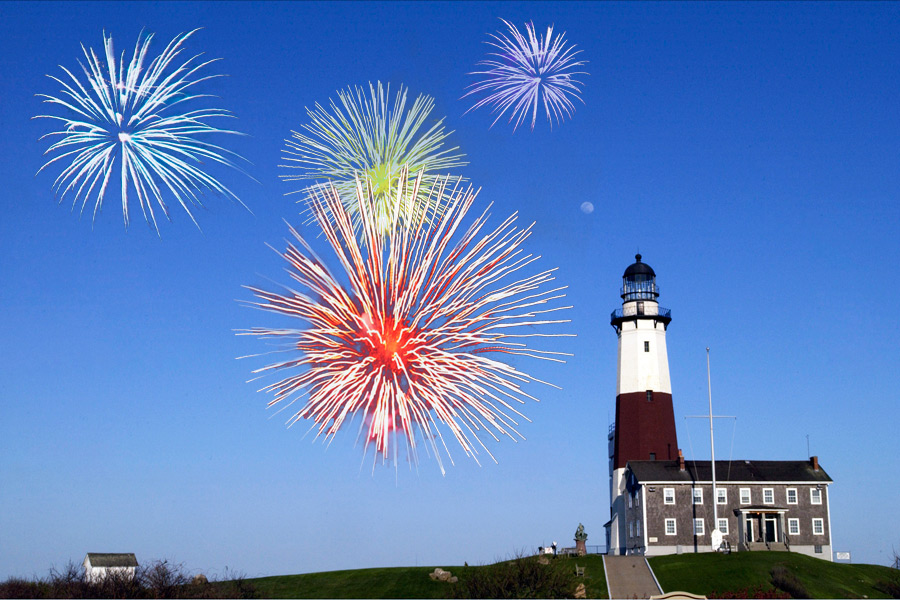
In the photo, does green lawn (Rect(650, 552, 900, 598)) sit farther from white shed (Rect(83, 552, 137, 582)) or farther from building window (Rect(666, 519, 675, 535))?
white shed (Rect(83, 552, 137, 582))

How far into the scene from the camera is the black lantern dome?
82188mm

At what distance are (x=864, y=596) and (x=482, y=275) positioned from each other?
127 feet

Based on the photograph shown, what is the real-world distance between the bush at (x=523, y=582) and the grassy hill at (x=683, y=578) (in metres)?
5.51

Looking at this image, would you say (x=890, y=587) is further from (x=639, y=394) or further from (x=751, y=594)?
(x=639, y=394)

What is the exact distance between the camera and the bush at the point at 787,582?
52656 mm

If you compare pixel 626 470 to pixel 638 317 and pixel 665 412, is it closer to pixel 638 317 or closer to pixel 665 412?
pixel 665 412

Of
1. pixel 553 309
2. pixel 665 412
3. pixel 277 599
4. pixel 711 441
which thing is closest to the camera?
pixel 553 309

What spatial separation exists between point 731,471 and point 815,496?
658cm

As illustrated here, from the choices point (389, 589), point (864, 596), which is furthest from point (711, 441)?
point (389, 589)

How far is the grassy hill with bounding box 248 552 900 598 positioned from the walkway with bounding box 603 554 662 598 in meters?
0.57

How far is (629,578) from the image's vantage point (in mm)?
58344

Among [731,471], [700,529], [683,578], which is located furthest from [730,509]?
[683,578]

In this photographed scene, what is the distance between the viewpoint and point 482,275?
27.7 meters

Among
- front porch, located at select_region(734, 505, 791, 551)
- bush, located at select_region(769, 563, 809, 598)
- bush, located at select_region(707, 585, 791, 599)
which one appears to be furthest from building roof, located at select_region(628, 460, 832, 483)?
bush, located at select_region(707, 585, 791, 599)
